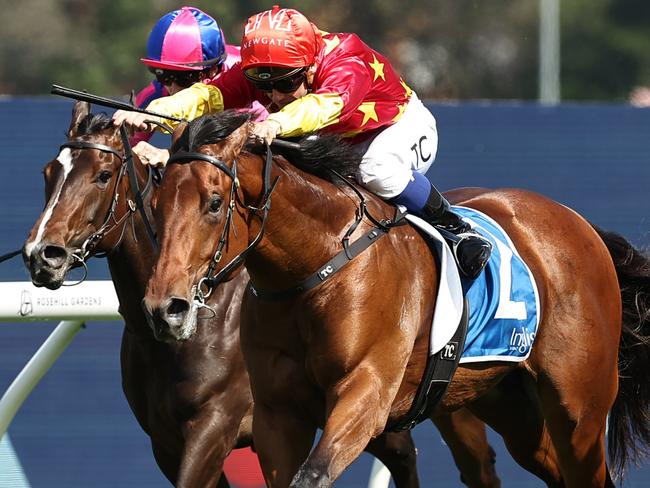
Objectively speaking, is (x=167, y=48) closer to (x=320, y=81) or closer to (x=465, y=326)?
(x=320, y=81)

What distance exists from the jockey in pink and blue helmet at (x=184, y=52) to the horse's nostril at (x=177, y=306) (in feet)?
6.12

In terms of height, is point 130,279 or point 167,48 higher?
point 167,48

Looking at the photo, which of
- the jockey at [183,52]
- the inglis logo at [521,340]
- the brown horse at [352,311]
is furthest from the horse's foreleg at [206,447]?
the jockey at [183,52]

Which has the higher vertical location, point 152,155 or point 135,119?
point 135,119

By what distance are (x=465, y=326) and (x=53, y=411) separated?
2.28 meters

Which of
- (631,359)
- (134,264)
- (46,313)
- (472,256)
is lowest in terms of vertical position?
(631,359)

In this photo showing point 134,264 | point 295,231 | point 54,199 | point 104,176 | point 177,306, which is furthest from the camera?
point 134,264

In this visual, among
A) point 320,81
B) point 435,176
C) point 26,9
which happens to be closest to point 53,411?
point 435,176

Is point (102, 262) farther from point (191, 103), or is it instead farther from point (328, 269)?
point (328, 269)

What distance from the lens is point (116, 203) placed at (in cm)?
435

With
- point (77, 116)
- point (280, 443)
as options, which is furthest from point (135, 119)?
point (280, 443)

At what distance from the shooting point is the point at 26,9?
38.9 ft

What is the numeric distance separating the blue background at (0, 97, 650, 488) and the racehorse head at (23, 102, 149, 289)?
1.26 meters

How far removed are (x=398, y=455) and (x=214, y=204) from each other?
1969mm
